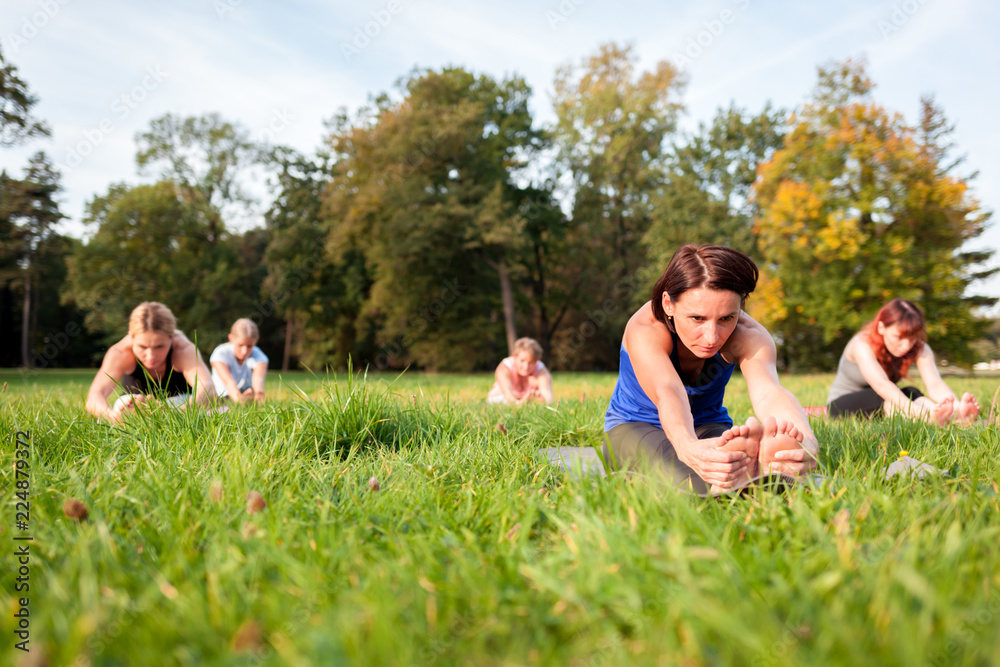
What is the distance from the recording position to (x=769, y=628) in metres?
1.03

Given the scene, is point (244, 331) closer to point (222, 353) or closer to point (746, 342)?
point (222, 353)

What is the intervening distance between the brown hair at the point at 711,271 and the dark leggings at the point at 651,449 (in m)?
0.66

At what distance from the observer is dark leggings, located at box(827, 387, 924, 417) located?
18.1 ft

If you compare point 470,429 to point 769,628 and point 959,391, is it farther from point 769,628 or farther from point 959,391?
point 959,391

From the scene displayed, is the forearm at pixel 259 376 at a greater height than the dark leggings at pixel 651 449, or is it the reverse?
the dark leggings at pixel 651 449

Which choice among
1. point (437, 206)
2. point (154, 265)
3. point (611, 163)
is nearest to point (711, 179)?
point (611, 163)

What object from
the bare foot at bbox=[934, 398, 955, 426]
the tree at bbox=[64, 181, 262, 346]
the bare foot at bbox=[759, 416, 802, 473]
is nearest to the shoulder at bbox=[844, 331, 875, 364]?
the bare foot at bbox=[934, 398, 955, 426]

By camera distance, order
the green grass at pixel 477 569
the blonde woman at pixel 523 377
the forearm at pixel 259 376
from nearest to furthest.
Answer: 1. the green grass at pixel 477 569
2. the forearm at pixel 259 376
3. the blonde woman at pixel 523 377

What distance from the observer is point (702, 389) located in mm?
3033

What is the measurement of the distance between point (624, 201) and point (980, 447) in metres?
30.1

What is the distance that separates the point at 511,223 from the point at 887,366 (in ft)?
61.6

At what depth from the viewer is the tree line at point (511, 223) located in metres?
19.3

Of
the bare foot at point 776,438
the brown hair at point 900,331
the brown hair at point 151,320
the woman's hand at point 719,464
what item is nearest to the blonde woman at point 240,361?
the brown hair at point 151,320

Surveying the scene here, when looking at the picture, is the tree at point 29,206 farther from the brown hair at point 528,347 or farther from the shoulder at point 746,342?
the shoulder at point 746,342
